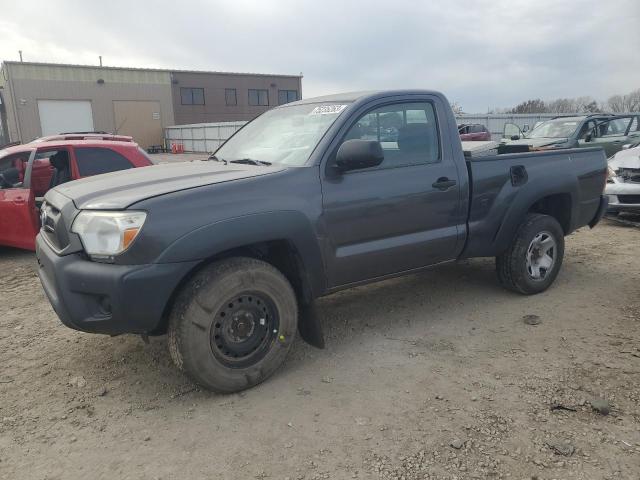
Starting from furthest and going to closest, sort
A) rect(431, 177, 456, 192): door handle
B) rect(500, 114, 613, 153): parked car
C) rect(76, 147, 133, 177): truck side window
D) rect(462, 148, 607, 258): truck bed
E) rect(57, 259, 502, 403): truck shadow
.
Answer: rect(500, 114, 613, 153): parked car < rect(76, 147, 133, 177): truck side window < rect(462, 148, 607, 258): truck bed < rect(431, 177, 456, 192): door handle < rect(57, 259, 502, 403): truck shadow

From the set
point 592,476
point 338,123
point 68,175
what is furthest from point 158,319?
point 68,175

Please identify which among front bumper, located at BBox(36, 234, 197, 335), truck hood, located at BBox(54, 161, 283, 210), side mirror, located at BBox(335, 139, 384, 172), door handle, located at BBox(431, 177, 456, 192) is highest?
side mirror, located at BBox(335, 139, 384, 172)

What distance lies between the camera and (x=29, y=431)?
9.36 ft

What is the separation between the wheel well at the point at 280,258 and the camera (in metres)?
3.18

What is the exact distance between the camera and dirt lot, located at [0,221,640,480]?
8.34 ft

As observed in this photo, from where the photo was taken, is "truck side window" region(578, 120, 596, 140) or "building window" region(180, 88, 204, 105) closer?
"truck side window" region(578, 120, 596, 140)

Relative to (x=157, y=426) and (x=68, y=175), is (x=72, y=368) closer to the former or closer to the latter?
(x=157, y=426)

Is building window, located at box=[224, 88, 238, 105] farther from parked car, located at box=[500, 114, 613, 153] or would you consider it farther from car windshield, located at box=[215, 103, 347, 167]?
car windshield, located at box=[215, 103, 347, 167]

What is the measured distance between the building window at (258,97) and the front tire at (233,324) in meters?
46.1

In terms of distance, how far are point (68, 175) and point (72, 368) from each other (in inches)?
154

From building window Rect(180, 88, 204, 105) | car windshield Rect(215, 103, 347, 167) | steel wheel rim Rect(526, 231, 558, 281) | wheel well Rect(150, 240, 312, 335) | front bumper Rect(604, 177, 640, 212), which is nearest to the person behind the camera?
wheel well Rect(150, 240, 312, 335)

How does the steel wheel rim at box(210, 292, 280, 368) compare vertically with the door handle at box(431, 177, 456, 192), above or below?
below

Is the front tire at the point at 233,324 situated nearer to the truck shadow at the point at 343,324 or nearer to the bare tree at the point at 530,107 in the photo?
the truck shadow at the point at 343,324

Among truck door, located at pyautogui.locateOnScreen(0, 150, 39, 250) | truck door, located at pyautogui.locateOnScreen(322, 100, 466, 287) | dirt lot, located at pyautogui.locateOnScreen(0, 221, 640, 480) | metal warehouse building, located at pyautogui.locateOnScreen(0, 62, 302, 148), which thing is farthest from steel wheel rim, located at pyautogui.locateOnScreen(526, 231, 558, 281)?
metal warehouse building, located at pyautogui.locateOnScreen(0, 62, 302, 148)
